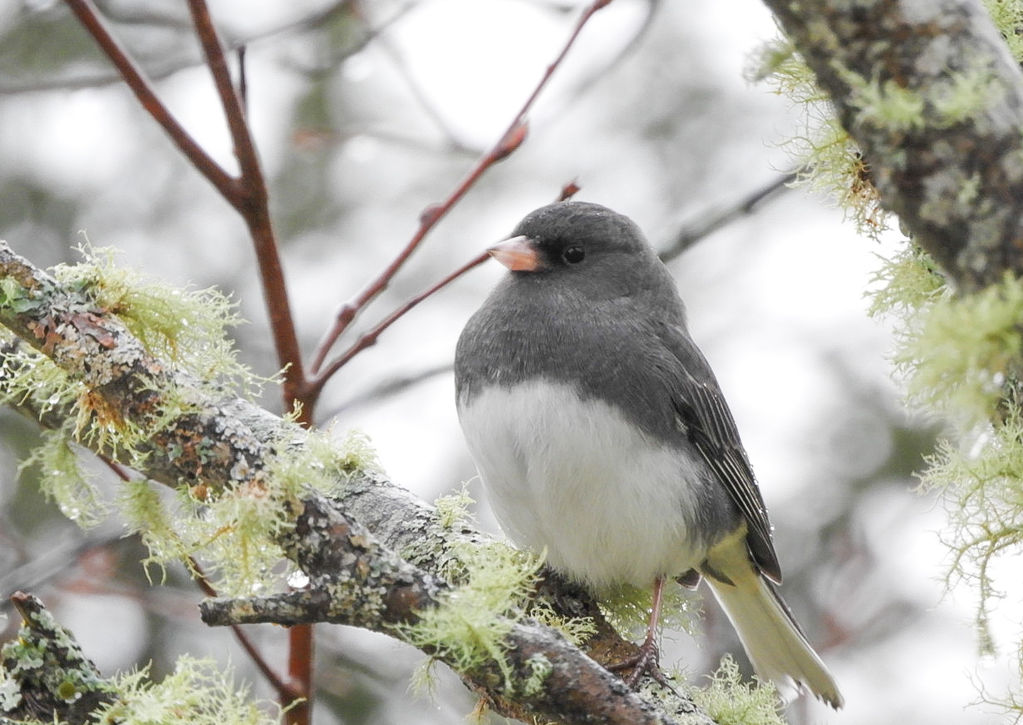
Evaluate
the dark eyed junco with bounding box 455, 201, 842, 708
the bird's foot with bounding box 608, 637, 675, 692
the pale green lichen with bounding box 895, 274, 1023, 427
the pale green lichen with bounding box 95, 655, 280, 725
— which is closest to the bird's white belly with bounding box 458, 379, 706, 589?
the dark eyed junco with bounding box 455, 201, 842, 708

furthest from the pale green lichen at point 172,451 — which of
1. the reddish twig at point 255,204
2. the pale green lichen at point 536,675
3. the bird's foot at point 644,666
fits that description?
the bird's foot at point 644,666

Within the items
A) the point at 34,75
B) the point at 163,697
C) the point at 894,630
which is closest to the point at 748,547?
the point at 163,697

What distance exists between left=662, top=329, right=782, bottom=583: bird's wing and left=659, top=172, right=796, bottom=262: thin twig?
0.45 metres

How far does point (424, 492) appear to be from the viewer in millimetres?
5219

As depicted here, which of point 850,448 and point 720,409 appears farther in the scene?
point 850,448

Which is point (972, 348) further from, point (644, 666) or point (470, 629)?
point (644, 666)

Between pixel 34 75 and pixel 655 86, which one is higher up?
pixel 655 86

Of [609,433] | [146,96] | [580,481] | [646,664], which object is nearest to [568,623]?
[646,664]

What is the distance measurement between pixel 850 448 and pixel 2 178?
444cm

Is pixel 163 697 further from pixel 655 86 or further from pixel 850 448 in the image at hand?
pixel 655 86

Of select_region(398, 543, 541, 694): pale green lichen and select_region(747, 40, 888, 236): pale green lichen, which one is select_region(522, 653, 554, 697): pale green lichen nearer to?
select_region(398, 543, 541, 694): pale green lichen

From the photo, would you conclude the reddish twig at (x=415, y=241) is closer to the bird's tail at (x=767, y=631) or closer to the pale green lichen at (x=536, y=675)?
the pale green lichen at (x=536, y=675)

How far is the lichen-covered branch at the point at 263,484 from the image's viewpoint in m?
1.52

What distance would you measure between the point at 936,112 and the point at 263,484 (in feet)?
3.32
